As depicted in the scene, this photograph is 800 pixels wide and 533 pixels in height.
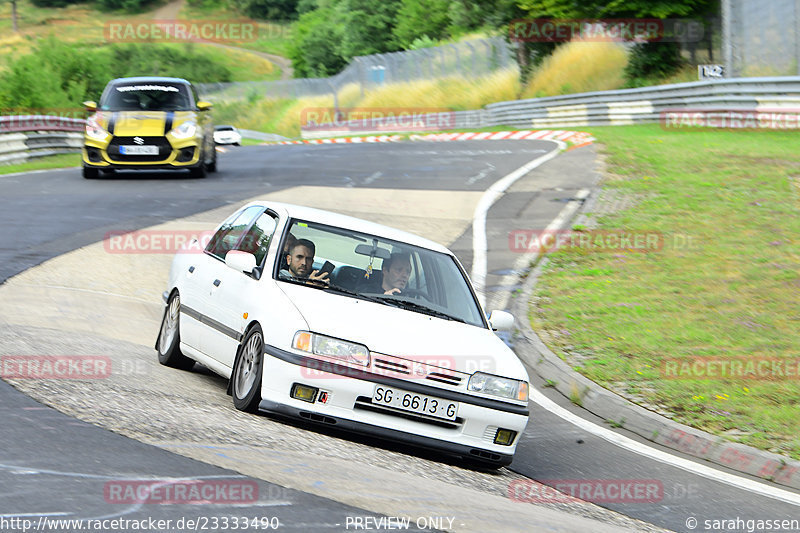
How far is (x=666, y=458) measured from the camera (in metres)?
7.88

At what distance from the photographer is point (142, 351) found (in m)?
9.33

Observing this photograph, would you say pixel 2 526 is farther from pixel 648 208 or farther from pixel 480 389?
pixel 648 208

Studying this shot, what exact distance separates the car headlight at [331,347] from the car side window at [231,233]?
2.04m

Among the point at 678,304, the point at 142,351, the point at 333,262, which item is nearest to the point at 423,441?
the point at 333,262

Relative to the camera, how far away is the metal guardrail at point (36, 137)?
2584 cm

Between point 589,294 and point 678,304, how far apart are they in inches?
45.8

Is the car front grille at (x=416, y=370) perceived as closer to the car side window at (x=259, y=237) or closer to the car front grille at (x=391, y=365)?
the car front grille at (x=391, y=365)

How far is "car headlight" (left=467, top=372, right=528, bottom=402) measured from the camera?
22.4ft

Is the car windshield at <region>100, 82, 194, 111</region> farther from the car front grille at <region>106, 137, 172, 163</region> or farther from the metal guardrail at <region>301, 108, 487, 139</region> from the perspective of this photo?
the metal guardrail at <region>301, 108, 487, 139</region>

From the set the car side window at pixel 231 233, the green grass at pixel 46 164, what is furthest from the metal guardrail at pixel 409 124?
the car side window at pixel 231 233

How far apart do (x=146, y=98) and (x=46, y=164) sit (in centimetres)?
673

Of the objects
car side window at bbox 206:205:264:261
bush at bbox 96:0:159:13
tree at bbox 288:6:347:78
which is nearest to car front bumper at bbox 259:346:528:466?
car side window at bbox 206:205:264:261

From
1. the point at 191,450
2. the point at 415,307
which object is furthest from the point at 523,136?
the point at 191,450

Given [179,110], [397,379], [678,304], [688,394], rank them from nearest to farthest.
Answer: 1. [397,379]
2. [688,394]
3. [678,304]
4. [179,110]
